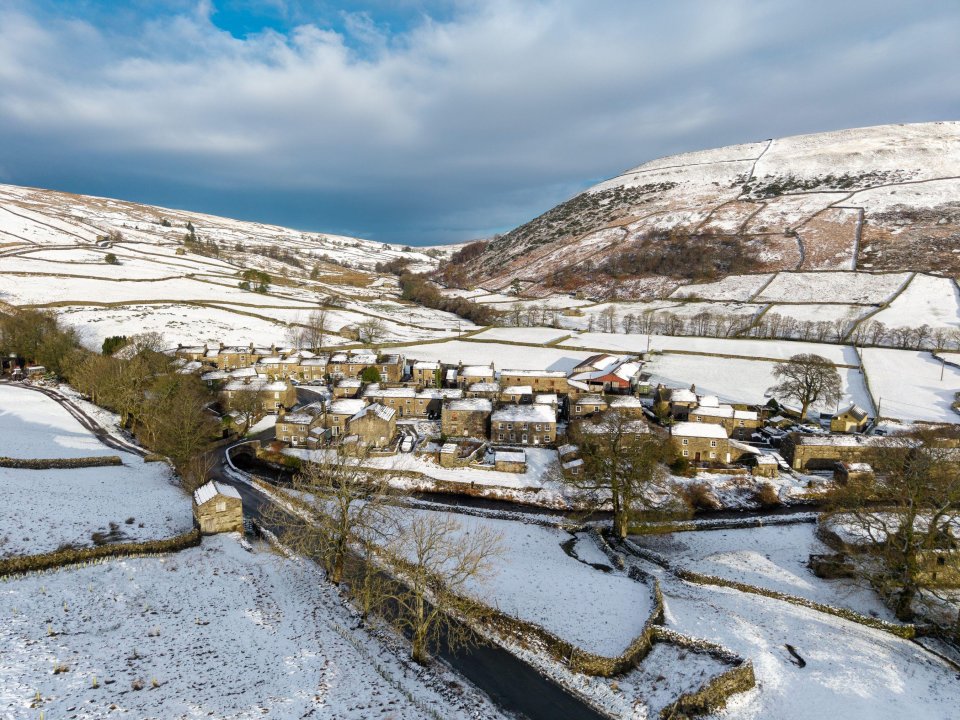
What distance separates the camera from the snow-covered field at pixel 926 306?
94.9 m

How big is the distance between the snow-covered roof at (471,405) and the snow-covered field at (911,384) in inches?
1968

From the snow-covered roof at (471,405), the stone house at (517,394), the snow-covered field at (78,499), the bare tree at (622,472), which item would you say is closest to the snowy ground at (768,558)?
the bare tree at (622,472)

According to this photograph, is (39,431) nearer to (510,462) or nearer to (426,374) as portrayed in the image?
(426,374)

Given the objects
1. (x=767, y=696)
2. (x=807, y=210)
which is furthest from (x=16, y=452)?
(x=807, y=210)

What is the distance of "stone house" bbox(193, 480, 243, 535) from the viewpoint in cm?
2745

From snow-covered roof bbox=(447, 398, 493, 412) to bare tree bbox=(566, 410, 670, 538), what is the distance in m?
14.0

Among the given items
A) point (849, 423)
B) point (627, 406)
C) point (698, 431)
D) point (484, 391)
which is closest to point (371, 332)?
point (484, 391)

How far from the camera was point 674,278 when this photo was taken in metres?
143

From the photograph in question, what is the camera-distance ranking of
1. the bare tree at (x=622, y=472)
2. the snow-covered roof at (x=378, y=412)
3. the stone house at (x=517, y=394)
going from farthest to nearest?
the stone house at (x=517, y=394)
the snow-covered roof at (x=378, y=412)
the bare tree at (x=622, y=472)

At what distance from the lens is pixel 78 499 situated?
3039cm

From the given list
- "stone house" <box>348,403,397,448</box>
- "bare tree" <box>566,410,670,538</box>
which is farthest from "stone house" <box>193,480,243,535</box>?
"bare tree" <box>566,410,670,538</box>

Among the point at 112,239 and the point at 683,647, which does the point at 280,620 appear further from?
the point at 112,239

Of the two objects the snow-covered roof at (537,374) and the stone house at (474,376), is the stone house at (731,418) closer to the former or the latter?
the snow-covered roof at (537,374)

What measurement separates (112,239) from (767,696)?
232 meters
